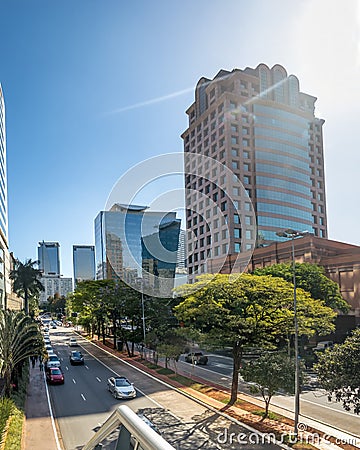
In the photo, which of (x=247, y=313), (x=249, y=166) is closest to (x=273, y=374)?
(x=247, y=313)

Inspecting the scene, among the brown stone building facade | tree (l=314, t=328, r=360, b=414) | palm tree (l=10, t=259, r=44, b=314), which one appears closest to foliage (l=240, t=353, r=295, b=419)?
tree (l=314, t=328, r=360, b=414)

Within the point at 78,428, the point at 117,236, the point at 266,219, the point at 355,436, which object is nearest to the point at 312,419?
the point at 355,436

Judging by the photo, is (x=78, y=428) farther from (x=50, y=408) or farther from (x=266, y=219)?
(x=266, y=219)

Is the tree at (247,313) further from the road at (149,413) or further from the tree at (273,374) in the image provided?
the road at (149,413)

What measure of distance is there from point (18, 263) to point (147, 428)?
6895cm

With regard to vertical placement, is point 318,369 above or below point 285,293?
below

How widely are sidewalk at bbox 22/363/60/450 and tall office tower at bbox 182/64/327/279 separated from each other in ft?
157

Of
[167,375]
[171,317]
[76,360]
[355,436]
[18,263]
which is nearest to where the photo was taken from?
[355,436]

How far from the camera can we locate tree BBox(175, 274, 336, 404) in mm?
22766

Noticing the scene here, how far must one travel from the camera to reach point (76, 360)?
40250mm

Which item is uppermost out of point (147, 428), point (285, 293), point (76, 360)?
point (147, 428)

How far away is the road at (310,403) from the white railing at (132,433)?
15.4 m

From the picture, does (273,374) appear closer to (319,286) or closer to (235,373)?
(235,373)

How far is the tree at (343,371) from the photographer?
48.6 ft
